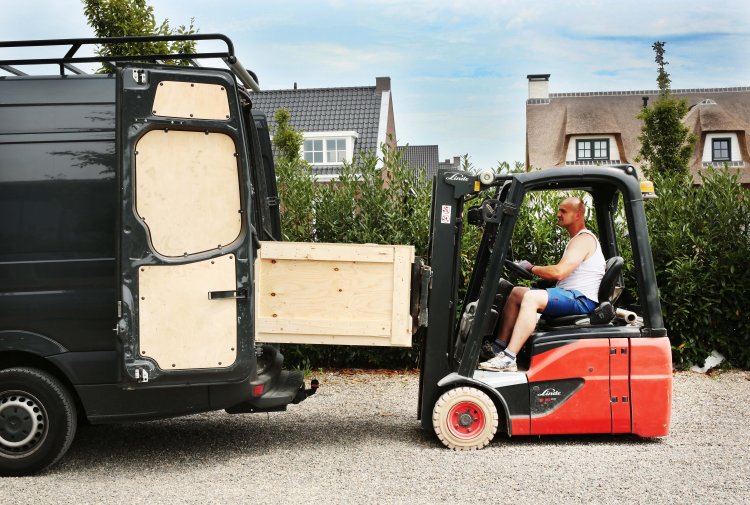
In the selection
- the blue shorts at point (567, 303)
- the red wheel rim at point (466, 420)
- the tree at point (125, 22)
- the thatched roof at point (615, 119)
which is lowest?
the red wheel rim at point (466, 420)

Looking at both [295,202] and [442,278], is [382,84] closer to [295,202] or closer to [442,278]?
[295,202]

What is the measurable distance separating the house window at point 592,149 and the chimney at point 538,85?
17.1ft

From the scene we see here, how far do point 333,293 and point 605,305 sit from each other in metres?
2.16

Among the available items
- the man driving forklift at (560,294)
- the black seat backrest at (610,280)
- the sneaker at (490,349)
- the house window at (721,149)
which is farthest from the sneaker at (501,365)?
the house window at (721,149)

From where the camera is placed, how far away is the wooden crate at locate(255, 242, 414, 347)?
6.34m

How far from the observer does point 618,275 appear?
6.84 m

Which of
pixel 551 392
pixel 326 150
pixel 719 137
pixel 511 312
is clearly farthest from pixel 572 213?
pixel 719 137

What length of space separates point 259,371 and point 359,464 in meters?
1.23

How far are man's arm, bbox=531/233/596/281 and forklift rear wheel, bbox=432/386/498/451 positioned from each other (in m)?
1.09

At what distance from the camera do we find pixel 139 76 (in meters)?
5.78

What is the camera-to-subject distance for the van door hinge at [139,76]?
577cm

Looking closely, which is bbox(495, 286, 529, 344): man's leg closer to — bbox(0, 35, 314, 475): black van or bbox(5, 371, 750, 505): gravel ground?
bbox(5, 371, 750, 505): gravel ground

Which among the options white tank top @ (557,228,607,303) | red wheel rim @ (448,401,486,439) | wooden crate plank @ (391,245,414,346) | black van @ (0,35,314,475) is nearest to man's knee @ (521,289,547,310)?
white tank top @ (557,228,607,303)

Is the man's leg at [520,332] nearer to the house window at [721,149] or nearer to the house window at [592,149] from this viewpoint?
the house window at [592,149]
